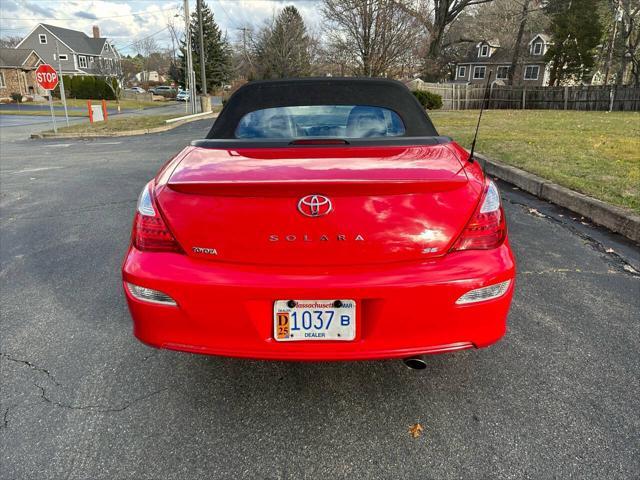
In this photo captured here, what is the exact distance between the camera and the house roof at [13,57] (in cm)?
5341

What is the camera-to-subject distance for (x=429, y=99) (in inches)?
1066

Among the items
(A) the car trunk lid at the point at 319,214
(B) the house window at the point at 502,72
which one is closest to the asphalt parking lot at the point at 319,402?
(A) the car trunk lid at the point at 319,214

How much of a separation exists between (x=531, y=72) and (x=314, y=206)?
2516 inches

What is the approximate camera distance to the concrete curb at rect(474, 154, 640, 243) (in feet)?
15.1

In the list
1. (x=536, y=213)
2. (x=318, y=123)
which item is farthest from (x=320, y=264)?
(x=536, y=213)

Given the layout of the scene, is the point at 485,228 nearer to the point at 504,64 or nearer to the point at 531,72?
the point at 504,64

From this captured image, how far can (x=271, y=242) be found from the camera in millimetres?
1886

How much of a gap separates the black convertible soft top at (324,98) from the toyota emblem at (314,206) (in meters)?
1.29

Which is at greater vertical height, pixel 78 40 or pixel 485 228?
pixel 78 40

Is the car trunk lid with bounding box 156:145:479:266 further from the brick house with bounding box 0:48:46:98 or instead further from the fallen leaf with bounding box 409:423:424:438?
the brick house with bounding box 0:48:46:98

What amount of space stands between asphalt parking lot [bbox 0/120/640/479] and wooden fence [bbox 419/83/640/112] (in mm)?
24734

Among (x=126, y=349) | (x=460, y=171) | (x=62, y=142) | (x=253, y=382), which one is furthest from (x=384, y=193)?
(x=62, y=142)

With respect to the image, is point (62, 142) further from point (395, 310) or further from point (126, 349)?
point (395, 310)

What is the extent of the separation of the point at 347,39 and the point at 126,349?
22716 millimetres
